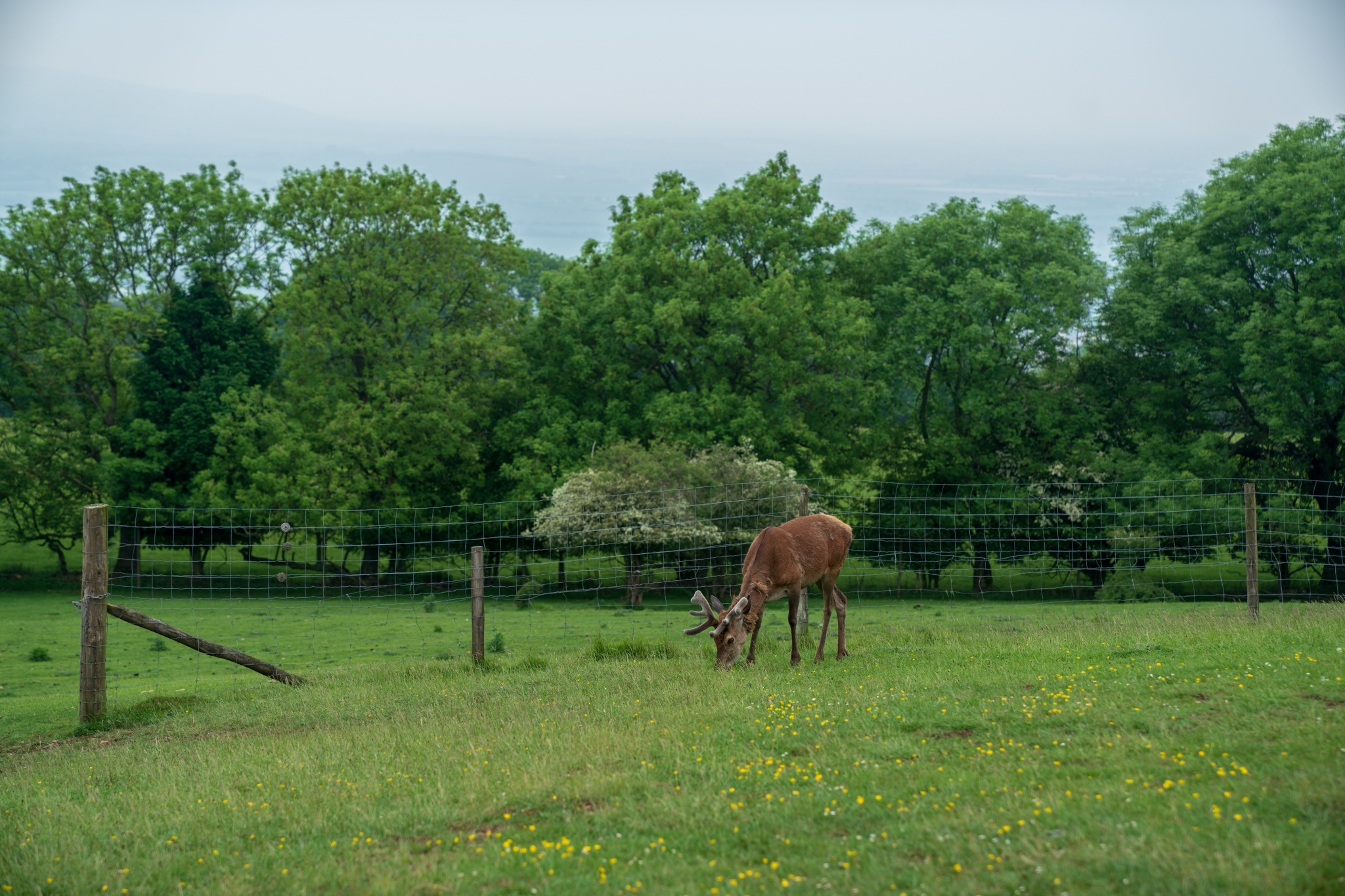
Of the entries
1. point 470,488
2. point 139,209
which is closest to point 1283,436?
point 470,488

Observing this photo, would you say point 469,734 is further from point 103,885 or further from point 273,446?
point 273,446

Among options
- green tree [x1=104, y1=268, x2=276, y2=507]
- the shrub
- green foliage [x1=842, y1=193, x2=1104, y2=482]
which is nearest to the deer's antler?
the shrub

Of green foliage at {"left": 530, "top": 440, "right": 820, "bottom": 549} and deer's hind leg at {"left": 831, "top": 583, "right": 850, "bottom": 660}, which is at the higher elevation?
green foliage at {"left": 530, "top": 440, "right": 820, "bottom": 549}

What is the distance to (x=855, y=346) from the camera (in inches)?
1364

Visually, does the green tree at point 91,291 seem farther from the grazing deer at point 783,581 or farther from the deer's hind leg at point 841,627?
the deer's hind leg at point 841,627

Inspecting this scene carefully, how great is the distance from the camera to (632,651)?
13.9 m

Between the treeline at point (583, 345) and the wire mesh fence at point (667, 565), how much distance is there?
5.46 ft

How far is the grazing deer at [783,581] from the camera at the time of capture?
12.0 metres

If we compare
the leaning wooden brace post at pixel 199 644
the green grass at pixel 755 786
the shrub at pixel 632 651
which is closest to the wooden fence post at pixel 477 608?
the shrub at pixel 632 651

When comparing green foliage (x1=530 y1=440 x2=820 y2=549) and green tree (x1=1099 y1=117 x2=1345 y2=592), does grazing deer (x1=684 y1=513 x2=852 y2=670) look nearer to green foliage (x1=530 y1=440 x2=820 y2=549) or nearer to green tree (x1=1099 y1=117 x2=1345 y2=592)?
green foliage (x1=530 y1=440 x2=820 y2=549)

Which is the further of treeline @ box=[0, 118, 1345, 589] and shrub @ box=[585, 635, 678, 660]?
treeline @ box=[0, 118, 1345, 589]

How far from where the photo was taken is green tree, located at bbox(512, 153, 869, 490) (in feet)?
112

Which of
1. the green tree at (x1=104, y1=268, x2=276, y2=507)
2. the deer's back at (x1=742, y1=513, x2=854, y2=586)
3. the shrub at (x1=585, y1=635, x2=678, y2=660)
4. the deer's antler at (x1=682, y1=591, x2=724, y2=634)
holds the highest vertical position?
A: the green tree at (x1=104, y1=268, x2=276, y2=507)

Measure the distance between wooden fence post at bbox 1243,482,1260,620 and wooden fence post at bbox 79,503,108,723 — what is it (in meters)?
15.6
